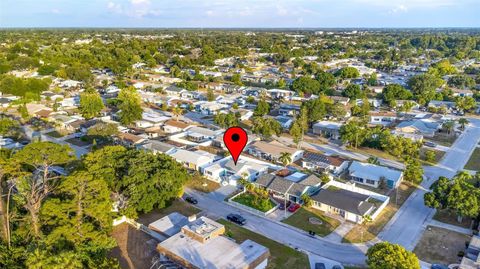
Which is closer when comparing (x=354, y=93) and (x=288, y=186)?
(x=288, y=186)

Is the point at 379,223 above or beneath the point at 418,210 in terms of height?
beneath

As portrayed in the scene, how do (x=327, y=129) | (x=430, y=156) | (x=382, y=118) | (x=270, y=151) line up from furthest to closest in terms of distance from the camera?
1. (x=382, y=118)
2. (x=327, y=129)
3. (x=270, y=151)
4. (x=430, y=156)

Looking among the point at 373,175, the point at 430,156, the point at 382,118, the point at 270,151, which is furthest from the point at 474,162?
the point at 270,151

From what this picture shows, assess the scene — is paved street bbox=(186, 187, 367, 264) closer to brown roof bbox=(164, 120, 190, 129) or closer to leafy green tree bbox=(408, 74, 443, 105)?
brown roof bbox=(164, 120, 190, 129)

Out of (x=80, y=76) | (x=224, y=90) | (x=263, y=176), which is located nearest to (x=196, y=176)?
(x=263, y=176)

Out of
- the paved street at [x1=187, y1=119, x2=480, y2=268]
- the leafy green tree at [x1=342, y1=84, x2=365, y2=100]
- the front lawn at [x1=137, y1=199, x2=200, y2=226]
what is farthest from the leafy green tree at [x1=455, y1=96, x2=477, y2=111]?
the front lawn at [x1=137, y1=199, x2=200, y2=226]

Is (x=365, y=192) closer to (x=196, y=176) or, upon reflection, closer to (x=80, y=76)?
(x=196, y=176)

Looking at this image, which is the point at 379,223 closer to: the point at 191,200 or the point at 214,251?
the point at 214,251

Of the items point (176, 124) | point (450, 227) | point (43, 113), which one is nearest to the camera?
point (450, 227)
